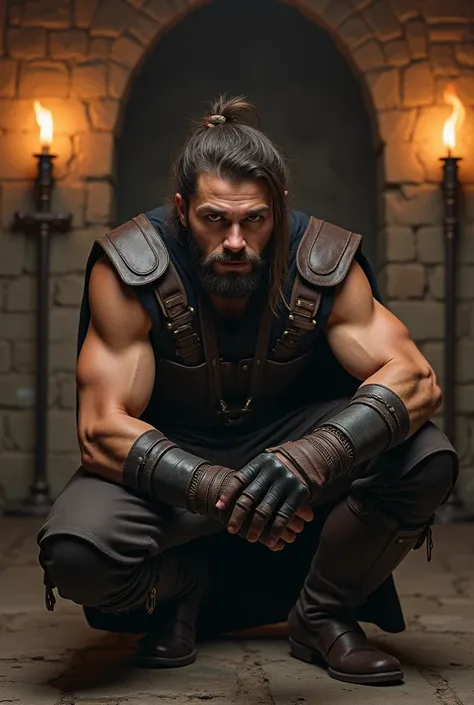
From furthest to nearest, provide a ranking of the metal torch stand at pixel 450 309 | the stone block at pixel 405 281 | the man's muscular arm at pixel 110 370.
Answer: the stone block at pixel 405 281 → the metal torch stand at pixel 450 309 → the man's muscular arm at pixel 110 370

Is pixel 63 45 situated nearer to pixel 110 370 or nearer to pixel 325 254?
pixel 325 254

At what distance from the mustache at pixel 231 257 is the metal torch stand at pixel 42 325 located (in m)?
2.86

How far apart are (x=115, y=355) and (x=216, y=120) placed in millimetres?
639

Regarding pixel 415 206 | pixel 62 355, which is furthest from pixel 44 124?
pixel 415 206

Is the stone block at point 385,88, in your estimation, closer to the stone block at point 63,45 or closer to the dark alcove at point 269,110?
the dark alcove at point 269,110

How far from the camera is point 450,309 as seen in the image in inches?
204

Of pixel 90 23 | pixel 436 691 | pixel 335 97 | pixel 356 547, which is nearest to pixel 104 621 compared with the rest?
pixel 356 547

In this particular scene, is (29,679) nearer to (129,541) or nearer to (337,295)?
(129,541)

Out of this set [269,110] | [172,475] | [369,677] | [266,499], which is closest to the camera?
[266,499]

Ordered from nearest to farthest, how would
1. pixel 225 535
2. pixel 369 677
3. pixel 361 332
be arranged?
pixel 369 677
pixel 361 332
pixel 225 535

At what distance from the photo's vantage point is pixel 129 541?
223cm

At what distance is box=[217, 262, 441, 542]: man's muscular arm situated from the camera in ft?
6.97

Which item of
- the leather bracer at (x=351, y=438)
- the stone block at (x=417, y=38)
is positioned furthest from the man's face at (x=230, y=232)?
the stone block at (x=417, y=38)

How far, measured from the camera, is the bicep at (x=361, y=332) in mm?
2506
